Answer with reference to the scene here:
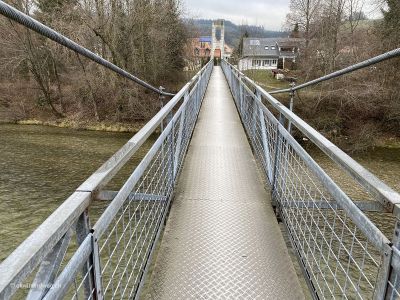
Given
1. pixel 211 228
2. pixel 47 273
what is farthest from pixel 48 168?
pixel 47 273

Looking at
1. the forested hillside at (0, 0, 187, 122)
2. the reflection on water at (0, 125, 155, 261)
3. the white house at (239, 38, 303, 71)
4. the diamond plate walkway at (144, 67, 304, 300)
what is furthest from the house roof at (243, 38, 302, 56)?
the diamond plate walkway at (144, 67, 304, 300)

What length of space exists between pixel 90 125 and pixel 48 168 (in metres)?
7.25

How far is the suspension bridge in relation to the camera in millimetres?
1016

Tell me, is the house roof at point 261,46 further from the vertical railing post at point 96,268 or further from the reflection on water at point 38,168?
the vertical railing post at point 96,268

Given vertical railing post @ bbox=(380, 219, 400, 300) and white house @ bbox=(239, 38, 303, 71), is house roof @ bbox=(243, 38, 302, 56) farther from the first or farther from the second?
vertical railing post @ bbox=(380, 219, 400, 300)

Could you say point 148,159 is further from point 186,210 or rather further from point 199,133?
point 199,133

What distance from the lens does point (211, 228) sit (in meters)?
2.64

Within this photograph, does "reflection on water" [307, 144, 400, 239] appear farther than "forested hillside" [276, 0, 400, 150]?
No

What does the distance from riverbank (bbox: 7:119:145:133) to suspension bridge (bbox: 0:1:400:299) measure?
1271 cm

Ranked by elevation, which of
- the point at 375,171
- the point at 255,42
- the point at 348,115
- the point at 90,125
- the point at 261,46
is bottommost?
the point at 375,171

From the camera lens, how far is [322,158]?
12.8 meters

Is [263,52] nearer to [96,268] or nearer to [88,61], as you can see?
[88,61]

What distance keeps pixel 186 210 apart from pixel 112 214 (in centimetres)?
165

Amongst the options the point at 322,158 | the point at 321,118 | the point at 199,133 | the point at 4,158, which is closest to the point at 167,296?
the point at 199,133
